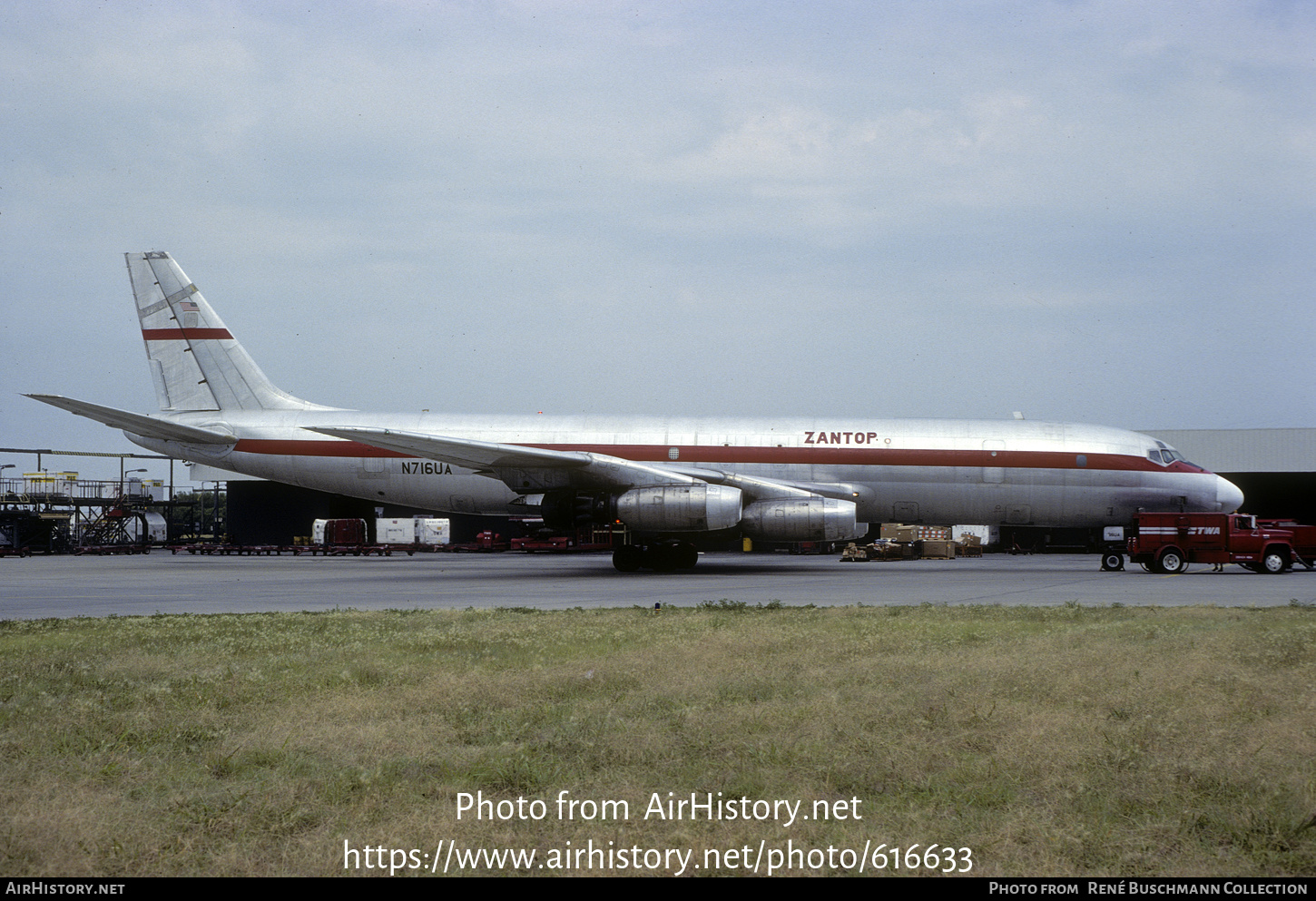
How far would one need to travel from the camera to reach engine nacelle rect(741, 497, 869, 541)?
22.7 m

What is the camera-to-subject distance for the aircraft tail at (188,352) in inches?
1103

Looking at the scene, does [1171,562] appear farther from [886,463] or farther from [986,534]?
[986,534]

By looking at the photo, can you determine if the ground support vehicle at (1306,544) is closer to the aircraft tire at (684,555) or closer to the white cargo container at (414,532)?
the aircraft tire at (684,555)

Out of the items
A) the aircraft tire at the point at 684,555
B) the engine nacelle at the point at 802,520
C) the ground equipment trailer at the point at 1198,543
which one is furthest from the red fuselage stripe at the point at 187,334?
the ground equipment trailer at the point at 1198,543

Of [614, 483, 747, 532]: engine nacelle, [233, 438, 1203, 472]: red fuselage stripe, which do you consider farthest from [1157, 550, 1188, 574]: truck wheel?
[614, 483, 747, 532]: engine nacelle

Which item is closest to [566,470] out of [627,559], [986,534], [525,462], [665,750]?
[525,462]

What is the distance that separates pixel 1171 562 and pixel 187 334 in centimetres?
2692

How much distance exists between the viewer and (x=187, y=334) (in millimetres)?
28500

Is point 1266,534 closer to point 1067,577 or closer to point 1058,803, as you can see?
point 1067,577

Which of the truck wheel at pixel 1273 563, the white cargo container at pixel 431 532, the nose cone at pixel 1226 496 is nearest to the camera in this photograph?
the truck wheel at pixel 1273 563

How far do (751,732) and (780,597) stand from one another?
10638mm

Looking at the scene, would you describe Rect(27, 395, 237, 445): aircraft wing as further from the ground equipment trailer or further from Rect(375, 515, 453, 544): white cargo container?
the ground equipment trailer

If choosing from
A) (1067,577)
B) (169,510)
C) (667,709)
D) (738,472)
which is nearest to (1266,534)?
(1067,577)
